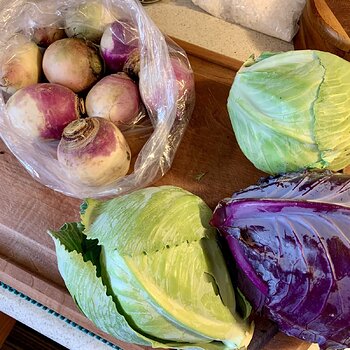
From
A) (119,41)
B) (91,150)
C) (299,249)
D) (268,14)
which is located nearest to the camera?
(299,249)

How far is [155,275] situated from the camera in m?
0.69

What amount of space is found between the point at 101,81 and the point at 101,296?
391 mm

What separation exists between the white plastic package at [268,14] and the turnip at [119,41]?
1.18 feet

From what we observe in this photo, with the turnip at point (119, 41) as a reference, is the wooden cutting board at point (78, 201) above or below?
below

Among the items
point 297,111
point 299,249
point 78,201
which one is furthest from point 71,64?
point 299,249

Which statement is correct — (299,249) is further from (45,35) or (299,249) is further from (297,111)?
(45,35)

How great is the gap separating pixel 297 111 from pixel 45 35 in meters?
0.50

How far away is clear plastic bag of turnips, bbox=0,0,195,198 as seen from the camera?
34.7 inches

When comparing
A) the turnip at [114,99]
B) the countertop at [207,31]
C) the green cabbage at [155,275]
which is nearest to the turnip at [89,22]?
the turnip at [114,99]

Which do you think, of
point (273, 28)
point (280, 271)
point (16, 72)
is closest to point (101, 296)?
point (280, 271)

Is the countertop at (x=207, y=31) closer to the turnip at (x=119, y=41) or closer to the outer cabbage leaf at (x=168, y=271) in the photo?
the turnip at (x=119, y=41)

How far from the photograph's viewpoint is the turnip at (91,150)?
858mm

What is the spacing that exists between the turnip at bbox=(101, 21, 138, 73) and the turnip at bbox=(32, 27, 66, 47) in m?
0.11

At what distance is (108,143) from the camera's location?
87cm
